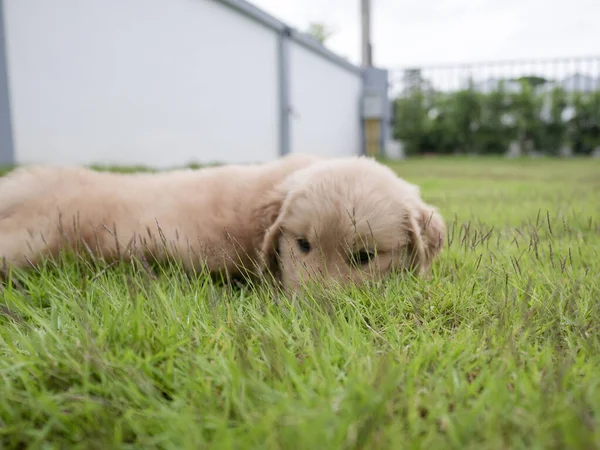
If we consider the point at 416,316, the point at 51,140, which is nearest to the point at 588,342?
the point at 416,316

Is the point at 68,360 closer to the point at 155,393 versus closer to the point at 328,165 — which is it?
the point at 155,393

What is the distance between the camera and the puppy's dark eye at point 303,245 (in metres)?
2.45

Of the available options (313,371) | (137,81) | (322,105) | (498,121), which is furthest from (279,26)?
(498,121)

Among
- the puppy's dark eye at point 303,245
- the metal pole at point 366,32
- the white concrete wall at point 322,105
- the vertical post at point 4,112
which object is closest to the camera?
the puppy's dark eye at point 303,245

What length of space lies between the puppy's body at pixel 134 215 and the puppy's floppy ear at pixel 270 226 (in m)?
0.03

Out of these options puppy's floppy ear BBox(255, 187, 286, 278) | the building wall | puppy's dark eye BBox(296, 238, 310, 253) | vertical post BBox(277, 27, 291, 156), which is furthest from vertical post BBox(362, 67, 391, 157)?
puppy's dark eye BBox(296, 238, 310, 253)

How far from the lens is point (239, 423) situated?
43.6 inches

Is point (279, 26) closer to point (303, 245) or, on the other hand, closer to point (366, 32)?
point (303, 245)

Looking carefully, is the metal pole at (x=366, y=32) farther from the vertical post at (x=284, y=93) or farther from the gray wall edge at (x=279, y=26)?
the vertical post at (x=284, y=93)

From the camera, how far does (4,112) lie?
5141 mm

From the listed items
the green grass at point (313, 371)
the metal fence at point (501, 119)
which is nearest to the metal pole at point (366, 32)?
the metal fence at point (501, 119)

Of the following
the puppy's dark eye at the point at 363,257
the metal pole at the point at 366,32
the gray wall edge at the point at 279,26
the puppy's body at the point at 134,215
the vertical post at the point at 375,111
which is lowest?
the puppy's dark eye at the point at 363,257

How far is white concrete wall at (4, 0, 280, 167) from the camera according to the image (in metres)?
5.55

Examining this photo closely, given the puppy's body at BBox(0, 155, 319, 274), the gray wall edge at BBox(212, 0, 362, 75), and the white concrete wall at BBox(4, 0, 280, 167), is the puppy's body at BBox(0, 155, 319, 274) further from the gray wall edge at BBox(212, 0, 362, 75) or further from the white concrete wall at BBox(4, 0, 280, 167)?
the gray wall edge at BBox(212, 0, 362, 75)
